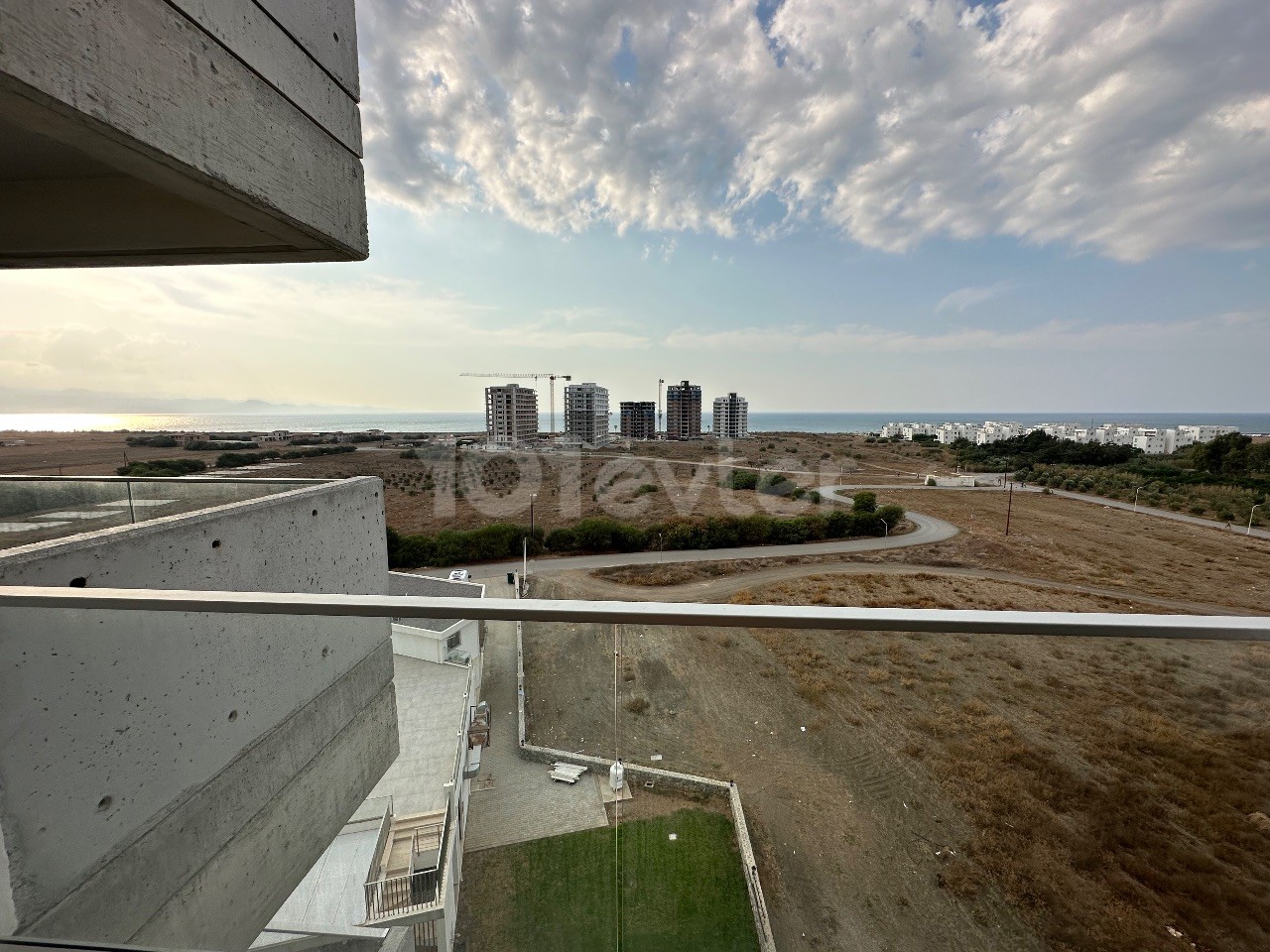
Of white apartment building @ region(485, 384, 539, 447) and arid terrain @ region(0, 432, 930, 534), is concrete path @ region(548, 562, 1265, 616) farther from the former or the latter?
white apartment building @ region(485, 384, 539, 447)

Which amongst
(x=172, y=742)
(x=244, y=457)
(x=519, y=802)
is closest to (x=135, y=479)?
(x=172, y=742)

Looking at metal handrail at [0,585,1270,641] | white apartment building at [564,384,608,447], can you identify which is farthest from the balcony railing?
white apartment building at [564,384,608,447]

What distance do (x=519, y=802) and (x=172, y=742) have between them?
0.91m

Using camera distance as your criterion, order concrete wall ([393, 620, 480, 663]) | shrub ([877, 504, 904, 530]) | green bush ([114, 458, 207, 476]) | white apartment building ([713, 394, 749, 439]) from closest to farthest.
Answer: concrete wall ([393, 620, 480, 663]) → green bush ([114, 458, 207, 476]) → shrub ([877, 504, 904, 530]) → white apartment building ([713, 394, 749, 439])

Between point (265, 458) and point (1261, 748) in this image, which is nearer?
point (1261, 748)

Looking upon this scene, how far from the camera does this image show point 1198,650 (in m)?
0.77

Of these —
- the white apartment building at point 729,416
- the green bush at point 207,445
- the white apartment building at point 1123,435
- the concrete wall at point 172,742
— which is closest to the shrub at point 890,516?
the concrete wall at point 172,742

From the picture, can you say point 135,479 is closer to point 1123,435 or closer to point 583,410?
point 583,410

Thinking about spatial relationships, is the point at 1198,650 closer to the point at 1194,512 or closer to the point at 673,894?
the point at 673,894

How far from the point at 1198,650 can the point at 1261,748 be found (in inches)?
8.1

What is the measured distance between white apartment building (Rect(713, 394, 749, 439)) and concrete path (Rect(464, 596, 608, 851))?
2446 inches

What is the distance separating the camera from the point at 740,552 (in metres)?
16.5

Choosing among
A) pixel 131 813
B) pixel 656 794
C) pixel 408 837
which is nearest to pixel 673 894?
pixel 656 794

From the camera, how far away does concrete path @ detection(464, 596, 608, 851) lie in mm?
1054
